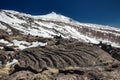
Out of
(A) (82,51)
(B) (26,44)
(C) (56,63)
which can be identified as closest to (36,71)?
(C) (56,63)

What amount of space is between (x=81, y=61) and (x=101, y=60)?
4444 millimetres

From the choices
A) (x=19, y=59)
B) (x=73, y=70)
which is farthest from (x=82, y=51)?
(x=73, y=70)

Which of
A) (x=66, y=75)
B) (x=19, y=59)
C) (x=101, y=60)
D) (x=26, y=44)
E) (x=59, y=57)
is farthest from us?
(x=26, y=44)

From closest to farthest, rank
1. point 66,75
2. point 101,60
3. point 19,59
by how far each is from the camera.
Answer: point 66,75
point 101,60
point 19,59

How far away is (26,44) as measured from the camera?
10075cm

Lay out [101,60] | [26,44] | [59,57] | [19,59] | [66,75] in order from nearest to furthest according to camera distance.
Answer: [66,75]
[101,60]
[59,57]
[19,59]
[26,44]

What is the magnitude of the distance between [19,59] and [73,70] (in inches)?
1081

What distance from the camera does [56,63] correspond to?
55.0 m

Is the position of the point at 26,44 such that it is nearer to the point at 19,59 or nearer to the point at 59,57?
the point at 19,59

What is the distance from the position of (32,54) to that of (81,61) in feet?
56.1

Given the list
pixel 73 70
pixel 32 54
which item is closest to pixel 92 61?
pixel 73 70

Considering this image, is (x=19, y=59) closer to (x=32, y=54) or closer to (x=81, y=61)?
(x=32, y=54)

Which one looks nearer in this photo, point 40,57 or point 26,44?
point 40,57

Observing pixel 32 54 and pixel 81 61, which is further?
pixel 32 54
